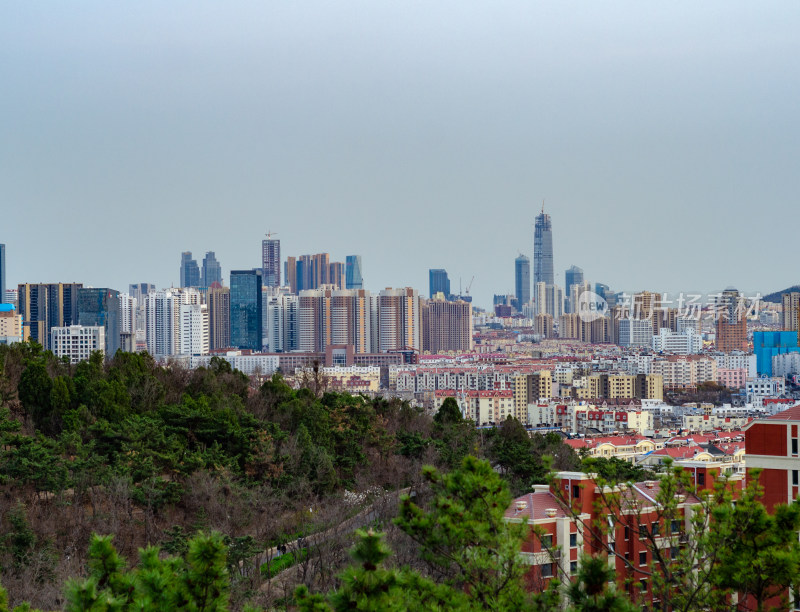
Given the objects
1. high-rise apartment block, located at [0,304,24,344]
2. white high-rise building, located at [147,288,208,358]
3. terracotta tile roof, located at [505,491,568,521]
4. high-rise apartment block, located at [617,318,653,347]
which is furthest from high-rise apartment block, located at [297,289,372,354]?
terracotta tile roof, located at [505,491,568,521]

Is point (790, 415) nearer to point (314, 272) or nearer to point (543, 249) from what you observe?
point (314, 272)

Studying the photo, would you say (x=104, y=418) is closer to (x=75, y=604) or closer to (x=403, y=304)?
(x=75, y=604)

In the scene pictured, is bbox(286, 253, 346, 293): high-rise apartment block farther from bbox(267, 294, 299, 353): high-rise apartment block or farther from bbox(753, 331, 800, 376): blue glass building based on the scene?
bbox(753, 331, 800, 376): blue glass building

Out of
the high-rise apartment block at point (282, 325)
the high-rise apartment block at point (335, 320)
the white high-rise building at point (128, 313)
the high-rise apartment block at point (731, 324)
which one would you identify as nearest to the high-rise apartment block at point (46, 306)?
the white high-rise building at point (128, 313)

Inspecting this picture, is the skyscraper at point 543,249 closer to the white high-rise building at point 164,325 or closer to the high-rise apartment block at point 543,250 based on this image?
the high-rise apartment block at point 543,250

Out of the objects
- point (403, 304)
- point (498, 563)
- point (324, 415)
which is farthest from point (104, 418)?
point (403, 304)

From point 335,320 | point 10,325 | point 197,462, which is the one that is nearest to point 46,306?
point 10,325
